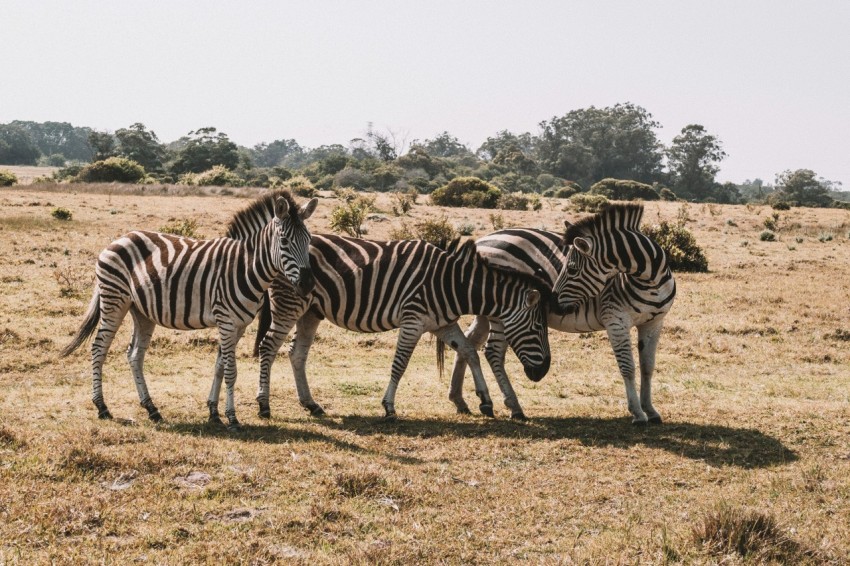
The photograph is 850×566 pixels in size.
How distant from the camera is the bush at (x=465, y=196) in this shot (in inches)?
1639

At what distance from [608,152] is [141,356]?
11040cm

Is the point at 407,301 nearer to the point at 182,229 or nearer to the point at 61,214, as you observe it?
the point at 182,229

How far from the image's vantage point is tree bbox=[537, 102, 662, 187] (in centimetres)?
11050

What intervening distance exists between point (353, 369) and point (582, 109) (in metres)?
Result: 116

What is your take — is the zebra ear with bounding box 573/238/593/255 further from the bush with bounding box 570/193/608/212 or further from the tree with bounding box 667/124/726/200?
the tree with bounding box 667/124/726/200

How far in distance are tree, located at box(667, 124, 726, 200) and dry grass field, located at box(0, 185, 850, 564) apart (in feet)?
289

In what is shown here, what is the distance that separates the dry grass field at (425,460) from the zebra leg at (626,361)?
244 mm

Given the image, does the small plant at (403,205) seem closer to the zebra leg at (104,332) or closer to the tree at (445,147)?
the zebra leg at (104,332)

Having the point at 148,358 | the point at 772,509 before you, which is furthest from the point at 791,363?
the point at 148,358

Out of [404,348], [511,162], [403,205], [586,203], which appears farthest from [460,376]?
[511,162]

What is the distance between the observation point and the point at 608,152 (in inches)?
4471

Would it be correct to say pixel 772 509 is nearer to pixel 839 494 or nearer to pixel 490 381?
pixel 839 494

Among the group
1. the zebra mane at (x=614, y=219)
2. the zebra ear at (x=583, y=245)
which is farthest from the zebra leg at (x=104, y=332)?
the zebra mane at (x=614, y=219)

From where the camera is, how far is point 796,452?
26.5 ft
